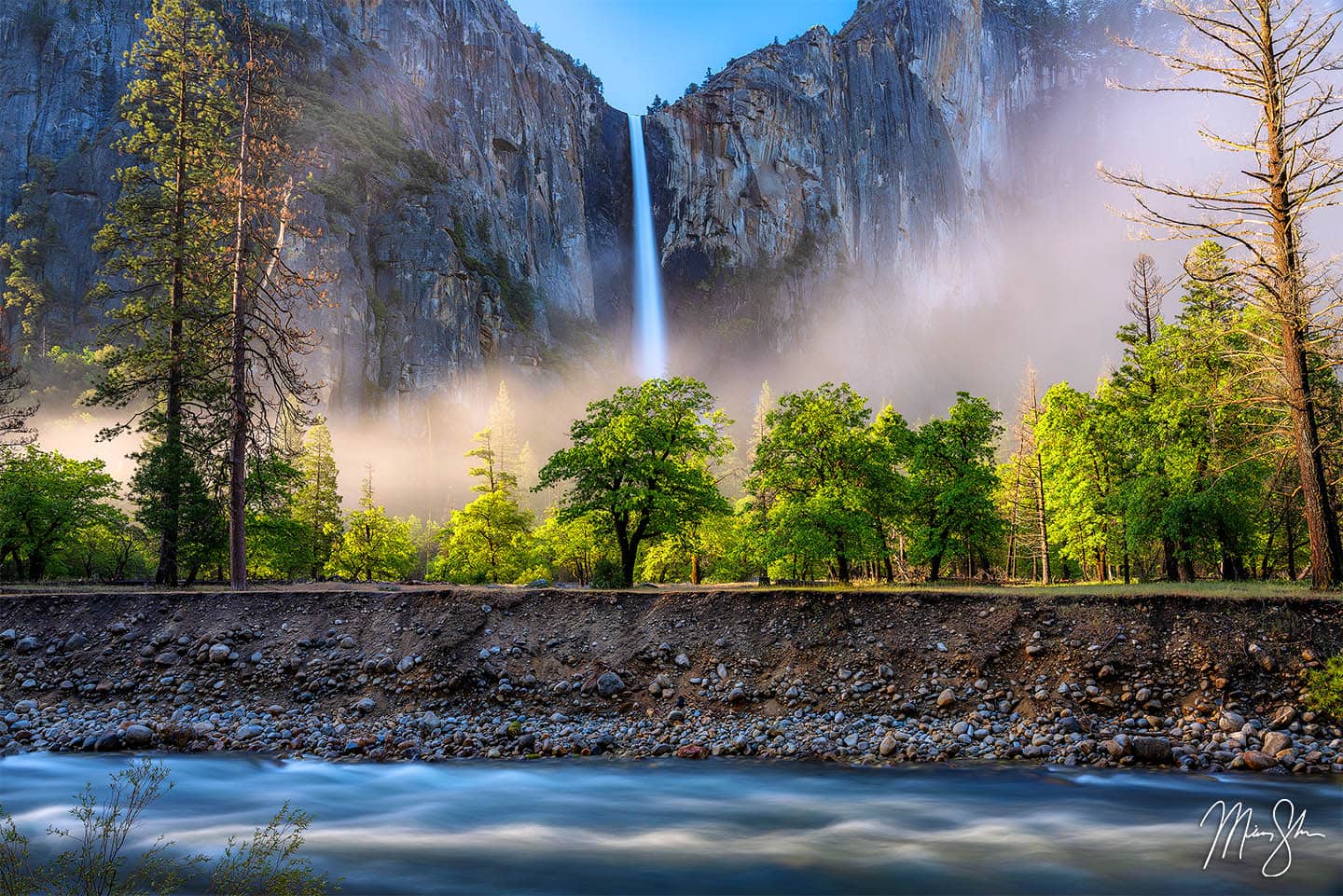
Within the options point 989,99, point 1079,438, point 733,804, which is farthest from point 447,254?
point 989,99

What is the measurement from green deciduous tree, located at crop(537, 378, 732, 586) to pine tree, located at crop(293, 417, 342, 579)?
70.4 feet

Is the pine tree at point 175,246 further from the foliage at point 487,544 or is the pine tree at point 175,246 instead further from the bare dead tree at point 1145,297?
the bare dead tree at point 1145,297

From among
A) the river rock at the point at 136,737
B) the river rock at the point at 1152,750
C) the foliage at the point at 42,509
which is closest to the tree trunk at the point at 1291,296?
the river rock at the point at 1152,750

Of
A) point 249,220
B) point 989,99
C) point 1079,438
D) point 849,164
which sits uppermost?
point 989,99

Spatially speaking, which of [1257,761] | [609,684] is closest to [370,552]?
[609,684]

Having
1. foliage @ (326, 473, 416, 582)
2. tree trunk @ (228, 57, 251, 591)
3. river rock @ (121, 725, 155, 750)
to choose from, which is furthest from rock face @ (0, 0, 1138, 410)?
river rock @ (121, 725, 155, 750)

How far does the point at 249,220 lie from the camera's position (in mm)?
23859

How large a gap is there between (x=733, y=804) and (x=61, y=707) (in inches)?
589

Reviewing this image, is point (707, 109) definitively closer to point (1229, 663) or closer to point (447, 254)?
point (447, 254)

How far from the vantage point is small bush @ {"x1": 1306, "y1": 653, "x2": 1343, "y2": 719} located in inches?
495

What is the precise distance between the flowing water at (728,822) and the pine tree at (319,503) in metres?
29.6

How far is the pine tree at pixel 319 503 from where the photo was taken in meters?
41.5

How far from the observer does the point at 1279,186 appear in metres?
16.8

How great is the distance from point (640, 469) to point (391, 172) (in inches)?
4209
